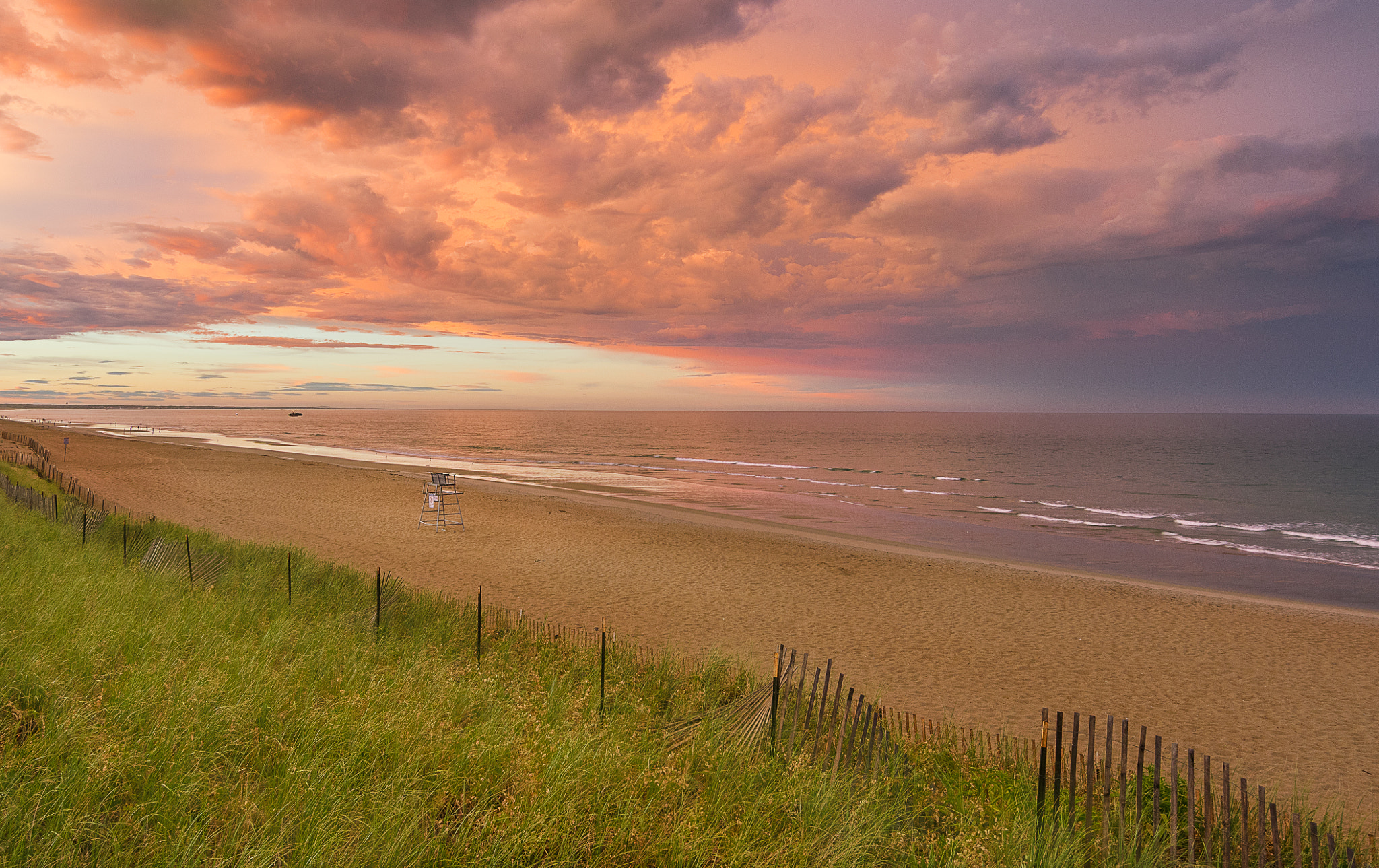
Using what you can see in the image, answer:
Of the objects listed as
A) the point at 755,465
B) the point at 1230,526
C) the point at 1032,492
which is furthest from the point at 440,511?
the point at 755,465

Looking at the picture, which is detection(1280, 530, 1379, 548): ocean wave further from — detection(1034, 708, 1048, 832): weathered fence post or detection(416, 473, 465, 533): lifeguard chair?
detection(416, 473, 465, 533): lifeguard chair

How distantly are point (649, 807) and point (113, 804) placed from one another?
2.87 m

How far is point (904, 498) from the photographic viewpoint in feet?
141

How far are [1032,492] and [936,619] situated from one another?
126ft

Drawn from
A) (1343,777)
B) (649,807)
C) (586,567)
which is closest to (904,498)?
(586,567)

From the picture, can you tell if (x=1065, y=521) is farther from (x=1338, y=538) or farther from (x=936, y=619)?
(x=936, y=619)

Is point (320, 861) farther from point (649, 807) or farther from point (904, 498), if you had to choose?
point (904, 498)

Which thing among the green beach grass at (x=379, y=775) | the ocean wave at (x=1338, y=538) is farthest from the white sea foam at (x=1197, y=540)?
the green beach grass at (x=379, y=775)

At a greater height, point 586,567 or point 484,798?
point 484,798

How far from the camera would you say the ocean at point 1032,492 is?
2639 centimetres

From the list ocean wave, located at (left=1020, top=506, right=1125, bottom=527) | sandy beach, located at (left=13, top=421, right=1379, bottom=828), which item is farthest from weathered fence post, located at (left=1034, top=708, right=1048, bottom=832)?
ocean wave, located at (left=1020, top=506, right=1125, bottom=527)

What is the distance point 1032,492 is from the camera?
1940 inches

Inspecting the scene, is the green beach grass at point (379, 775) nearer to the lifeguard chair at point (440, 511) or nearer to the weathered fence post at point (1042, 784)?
the weathered fence post at point (1042, 784)

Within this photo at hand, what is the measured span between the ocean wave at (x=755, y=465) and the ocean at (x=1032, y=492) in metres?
0.26
